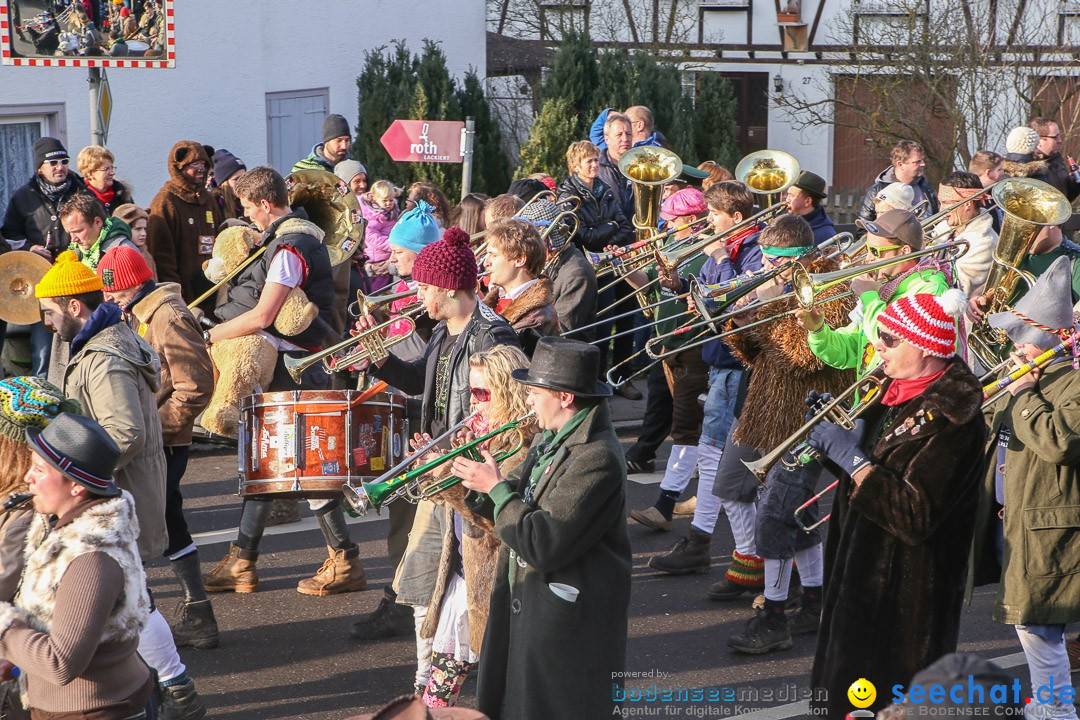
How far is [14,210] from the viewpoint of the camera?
368 inches

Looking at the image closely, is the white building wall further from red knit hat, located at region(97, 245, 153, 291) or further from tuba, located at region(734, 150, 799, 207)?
red knit hat, located at region(97, 245, 153, 291)

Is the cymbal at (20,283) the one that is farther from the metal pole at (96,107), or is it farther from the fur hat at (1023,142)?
the fur hat at (1023,142)

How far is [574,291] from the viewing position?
6852 mm

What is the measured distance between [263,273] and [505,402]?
2688mm

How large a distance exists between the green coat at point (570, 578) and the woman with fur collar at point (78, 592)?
106 cm

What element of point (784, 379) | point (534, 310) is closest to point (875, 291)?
point (784, 379)

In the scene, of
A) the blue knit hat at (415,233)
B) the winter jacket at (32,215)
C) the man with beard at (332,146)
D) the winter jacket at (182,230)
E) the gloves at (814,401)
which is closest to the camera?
the gloves at (814,401)

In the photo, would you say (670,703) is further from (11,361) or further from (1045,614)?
(11,361)

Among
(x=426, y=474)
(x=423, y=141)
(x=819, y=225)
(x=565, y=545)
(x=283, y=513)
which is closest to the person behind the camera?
(x=565, y=545)

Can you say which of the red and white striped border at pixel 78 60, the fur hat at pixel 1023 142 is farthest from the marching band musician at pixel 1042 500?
the red and white striped border at pixel 78 60

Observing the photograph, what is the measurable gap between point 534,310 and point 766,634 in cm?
177

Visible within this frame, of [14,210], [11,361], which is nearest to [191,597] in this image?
[11,361]

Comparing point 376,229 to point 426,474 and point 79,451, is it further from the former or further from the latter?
point 79,451

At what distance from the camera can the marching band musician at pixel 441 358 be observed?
16.2 feet
